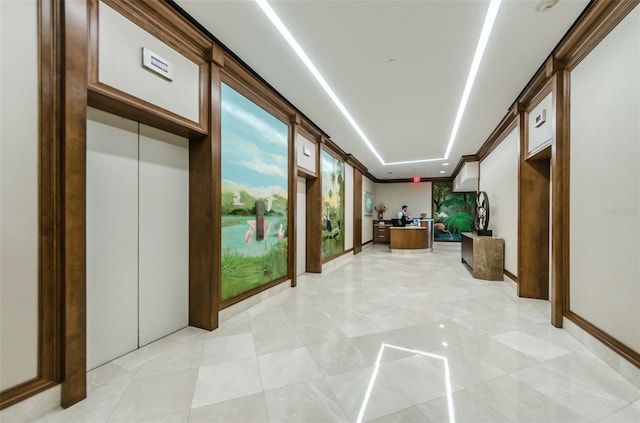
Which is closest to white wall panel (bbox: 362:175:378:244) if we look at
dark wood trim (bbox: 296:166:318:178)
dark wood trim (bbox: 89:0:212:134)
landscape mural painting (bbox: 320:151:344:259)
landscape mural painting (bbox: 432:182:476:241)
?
landscape mural painting (bbox: 320:151:344:259)

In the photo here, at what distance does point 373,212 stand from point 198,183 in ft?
38.3

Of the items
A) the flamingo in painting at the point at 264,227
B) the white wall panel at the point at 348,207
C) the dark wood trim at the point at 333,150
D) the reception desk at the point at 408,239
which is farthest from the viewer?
the reception desk at the point at 408,239

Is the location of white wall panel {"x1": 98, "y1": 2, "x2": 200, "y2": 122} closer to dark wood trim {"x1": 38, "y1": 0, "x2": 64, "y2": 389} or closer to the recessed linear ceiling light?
dark wood trim {"x1": 38, "y1": 0, "x2": 64, "y2": 389}

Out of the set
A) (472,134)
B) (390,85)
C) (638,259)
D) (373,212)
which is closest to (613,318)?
(638,259)

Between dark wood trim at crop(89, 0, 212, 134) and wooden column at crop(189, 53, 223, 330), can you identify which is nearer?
dark wood trim at crop(89, 0, 212, 134)

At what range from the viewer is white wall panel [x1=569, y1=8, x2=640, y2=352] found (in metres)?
2.13

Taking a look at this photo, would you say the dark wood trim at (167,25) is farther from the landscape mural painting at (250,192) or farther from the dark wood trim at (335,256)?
the dark wood trim at (335,256)

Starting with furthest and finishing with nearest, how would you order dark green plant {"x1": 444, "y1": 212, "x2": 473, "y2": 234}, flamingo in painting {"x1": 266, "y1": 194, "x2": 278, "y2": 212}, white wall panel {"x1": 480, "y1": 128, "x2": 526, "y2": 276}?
dark green plant {"x1": 444, "y1": 212, "x2": 473, "y2": 234} → white wall panel {"x1": 480, "y1": 128, "x2": 526, "y2": 276} → flamingo in painting {"x1": 266, "y1": 194, "x2": 278, "y2": 212}

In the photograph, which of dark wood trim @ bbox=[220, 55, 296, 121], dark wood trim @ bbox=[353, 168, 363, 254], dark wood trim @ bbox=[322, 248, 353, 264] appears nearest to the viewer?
dark wood trim @ bbox=[220, 55, 296, 121]

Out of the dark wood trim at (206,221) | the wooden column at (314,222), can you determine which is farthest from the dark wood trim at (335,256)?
the dark wood trim at (206,221)

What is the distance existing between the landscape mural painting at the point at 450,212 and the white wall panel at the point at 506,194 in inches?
242

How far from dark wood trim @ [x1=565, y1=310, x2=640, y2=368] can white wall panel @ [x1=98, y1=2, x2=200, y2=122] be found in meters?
4.69

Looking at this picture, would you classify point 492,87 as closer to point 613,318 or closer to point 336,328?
point 613,318

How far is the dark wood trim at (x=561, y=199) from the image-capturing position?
121 inches
